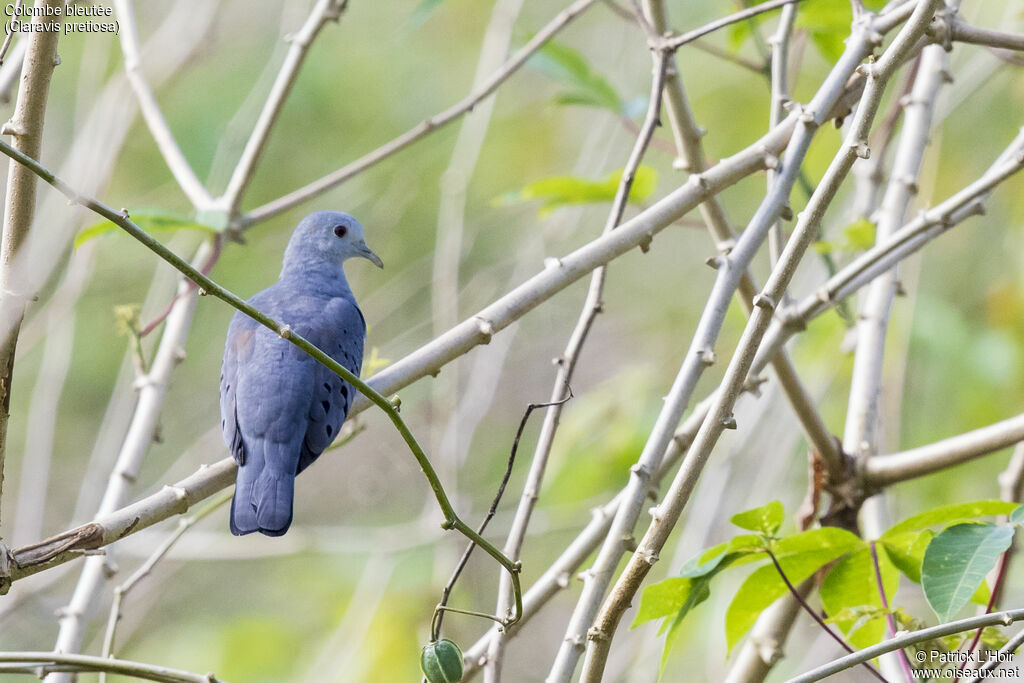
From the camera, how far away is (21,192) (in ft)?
5.67

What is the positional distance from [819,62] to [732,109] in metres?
0.58

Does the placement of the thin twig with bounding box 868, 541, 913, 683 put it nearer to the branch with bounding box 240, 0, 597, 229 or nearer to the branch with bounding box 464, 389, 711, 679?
the branch with bounding box 464, 389, 711, 679

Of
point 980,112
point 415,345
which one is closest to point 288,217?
point 415,345

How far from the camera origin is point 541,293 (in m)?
2.24

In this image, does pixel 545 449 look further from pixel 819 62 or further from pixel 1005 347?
pixel 819 62

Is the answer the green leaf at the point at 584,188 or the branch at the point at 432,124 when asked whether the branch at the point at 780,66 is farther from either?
the branch at the point at 432,124

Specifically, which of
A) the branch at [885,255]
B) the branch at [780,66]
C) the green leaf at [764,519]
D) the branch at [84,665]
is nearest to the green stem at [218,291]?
the branch at [84,665]

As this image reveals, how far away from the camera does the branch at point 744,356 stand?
182cm

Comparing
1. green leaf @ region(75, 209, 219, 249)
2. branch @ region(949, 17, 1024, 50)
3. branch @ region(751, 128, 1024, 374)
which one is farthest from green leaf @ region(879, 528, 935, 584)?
green leaf @ region(75, 209, 219, 249)

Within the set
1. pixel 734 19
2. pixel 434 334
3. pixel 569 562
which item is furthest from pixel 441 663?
pixel 434 334

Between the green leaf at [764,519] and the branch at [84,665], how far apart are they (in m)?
1.00

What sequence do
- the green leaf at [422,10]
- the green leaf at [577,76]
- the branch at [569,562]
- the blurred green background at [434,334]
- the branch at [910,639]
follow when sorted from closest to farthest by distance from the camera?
the branch at [910,639], the branch at [569,562], the green leaf at [422,10], the green leaf at [577,76], the blurred green background at [434,334]

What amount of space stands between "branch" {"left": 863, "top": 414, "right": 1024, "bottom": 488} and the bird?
4.78ft

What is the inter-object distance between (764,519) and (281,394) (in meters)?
1.46
